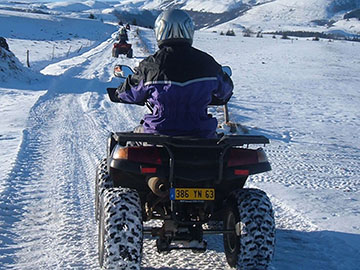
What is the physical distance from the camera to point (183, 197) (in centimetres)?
310

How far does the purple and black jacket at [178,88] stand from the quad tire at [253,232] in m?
0.64

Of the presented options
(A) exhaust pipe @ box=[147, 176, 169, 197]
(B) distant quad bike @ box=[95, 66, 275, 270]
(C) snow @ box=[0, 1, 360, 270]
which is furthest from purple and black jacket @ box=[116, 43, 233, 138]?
(C) snow @ box=[0, 1, 360, 270]

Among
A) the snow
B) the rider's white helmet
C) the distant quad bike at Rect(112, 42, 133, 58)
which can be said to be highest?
the rider's white helmet

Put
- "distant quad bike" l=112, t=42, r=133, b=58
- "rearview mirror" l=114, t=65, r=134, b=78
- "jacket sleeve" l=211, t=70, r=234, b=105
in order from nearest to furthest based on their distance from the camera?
"jacket sleeve" l=211, t=70, r=234, b=105 → "rearview mirror" l=114, t=65, r=134, b=78 → "distant quad bike" l=112, t=42, r=133, b=58

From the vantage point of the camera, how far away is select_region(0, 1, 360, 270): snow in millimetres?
3738

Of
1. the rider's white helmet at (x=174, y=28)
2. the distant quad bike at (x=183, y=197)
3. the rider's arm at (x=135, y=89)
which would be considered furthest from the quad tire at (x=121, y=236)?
the rider's white helmet at (x=174, y=28)

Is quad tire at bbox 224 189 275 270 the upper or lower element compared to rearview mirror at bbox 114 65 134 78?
lower

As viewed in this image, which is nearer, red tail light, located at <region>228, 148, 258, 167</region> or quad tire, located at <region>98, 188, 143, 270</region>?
quad tire, located at <region>98, 188, 143, 270</region>

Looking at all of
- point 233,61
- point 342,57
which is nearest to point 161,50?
point 233,61

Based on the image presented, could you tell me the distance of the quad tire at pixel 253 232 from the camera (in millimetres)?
3111

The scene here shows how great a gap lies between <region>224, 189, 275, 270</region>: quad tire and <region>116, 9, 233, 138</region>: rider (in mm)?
643

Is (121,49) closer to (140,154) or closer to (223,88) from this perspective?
(223,88)

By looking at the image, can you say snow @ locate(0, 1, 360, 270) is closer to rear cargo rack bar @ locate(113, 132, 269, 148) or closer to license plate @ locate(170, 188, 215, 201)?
license plate @ locate(170, 188, 215, 201)

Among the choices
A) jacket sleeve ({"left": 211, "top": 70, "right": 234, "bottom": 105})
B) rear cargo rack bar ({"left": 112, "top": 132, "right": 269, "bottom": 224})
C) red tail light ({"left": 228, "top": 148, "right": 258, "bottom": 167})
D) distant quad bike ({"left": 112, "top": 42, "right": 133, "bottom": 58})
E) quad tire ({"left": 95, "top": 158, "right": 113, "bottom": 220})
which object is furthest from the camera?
distant quad bike ({"left": 112, "top": 42, "right": 133, "bottom": 58})
